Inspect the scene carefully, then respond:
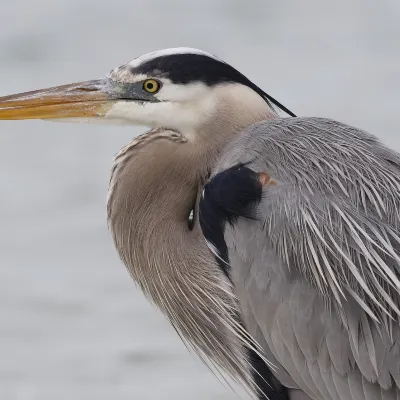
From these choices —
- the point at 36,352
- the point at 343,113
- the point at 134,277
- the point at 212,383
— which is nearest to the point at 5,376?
the point at 36,352

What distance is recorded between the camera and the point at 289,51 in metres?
10.5

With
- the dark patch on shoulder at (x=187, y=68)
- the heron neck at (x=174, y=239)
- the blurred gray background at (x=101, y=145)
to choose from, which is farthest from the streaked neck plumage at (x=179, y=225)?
the blurred gray background at (x=101, y=145)

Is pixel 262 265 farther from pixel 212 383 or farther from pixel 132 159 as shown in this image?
pixel 212 383

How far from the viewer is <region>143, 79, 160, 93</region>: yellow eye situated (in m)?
4.48

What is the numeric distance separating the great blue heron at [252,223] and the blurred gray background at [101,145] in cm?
188

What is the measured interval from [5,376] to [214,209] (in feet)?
8.55

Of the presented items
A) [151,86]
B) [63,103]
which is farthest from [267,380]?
[63,103]

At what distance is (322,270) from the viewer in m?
4.29

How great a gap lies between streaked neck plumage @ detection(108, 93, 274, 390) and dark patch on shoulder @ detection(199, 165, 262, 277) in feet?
0.33

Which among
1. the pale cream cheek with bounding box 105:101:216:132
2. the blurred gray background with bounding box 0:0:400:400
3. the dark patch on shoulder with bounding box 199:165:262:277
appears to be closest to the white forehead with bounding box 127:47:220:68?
the pale cream cheek with bounding box 105:101:216:132

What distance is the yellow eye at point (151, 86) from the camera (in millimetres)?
4477

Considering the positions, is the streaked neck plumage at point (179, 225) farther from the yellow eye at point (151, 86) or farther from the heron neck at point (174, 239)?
the yellow eye at point (151, 86)

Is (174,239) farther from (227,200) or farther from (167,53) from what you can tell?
(167,53)

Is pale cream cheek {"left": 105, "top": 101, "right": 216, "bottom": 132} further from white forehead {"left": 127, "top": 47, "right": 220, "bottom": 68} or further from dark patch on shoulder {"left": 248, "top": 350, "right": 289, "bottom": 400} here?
dark patch on shoulder {"left": 248, "top": 350, "right": 289, "bottom": 400}
